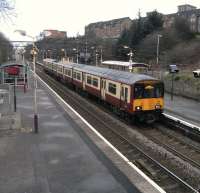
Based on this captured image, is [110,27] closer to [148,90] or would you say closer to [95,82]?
[95,82]

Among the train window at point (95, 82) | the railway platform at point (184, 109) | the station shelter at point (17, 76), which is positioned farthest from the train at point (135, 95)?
the station shelter at point (17, 76)

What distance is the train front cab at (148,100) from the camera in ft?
77.1

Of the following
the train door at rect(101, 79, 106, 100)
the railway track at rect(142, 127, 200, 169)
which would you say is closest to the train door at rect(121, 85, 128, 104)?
the railway track at rect(142, 127, 200, 169)

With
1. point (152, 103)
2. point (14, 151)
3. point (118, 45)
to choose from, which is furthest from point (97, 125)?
point (118, 45)

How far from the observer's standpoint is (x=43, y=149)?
18.2 metres

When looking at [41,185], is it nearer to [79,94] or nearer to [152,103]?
[152,103]

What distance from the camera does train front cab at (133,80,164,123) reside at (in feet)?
77.1

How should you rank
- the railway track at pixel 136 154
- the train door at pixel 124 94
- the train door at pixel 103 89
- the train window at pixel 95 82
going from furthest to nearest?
the train window at pixel 95 82 < the train door at pixel 103 89 < the train door at pixel 124 94 < the railway track at pixel 136 154

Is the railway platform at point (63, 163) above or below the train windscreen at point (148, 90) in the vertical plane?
below

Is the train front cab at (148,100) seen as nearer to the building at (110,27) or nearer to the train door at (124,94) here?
the train door at (124,94)

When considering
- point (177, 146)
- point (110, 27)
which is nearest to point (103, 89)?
point (177, 146)

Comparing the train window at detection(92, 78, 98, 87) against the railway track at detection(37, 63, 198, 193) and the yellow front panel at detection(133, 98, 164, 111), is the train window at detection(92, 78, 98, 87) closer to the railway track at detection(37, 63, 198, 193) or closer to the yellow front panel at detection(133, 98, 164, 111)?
the railway track at detection(37, 63, 198, 193)

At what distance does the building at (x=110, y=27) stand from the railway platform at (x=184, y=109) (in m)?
115

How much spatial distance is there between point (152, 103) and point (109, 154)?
308 inches
